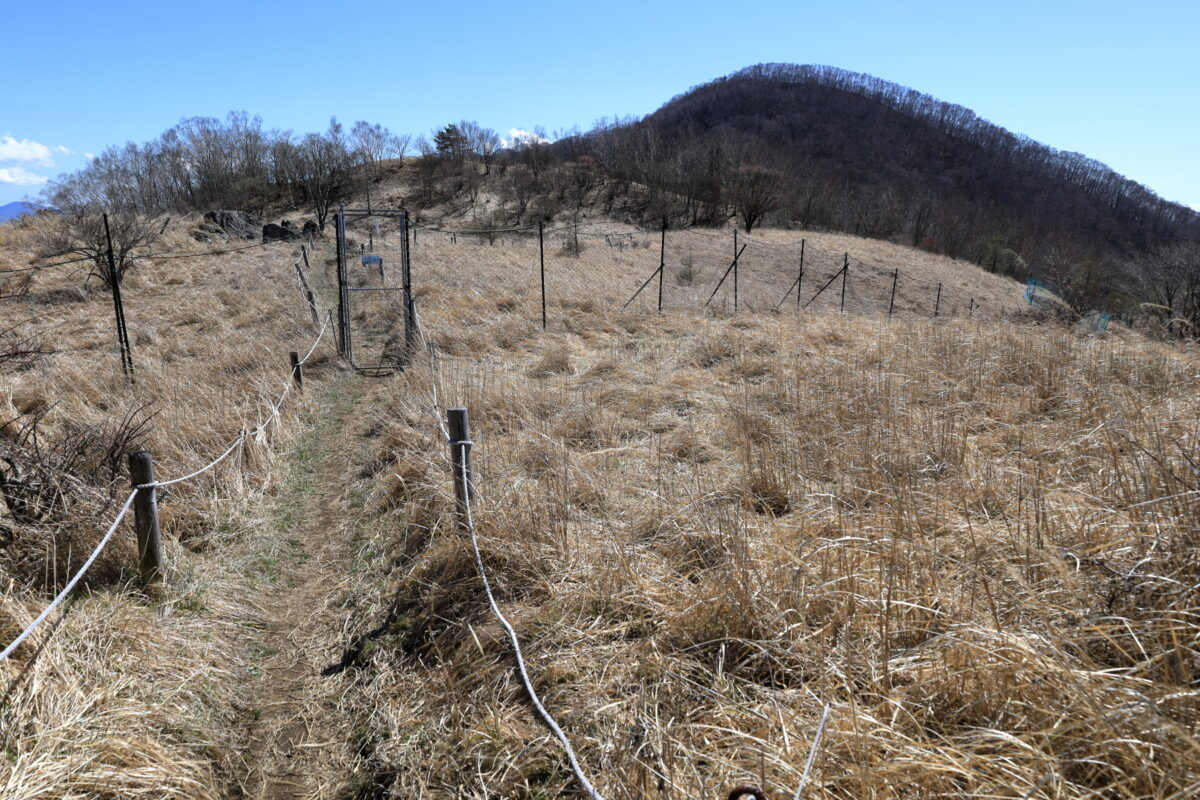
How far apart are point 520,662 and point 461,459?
5.12 ft

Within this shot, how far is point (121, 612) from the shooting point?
3.25 meters

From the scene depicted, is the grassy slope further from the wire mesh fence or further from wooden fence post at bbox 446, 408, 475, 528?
the wire mesh fence

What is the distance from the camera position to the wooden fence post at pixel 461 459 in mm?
3953

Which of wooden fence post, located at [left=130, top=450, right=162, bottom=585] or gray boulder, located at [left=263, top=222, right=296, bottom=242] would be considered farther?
gray boulder, located at [left=263, top=222, right=296, bottom=242]

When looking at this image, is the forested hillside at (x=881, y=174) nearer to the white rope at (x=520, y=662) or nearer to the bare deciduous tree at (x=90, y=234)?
the white rope at (x=520, y=662)

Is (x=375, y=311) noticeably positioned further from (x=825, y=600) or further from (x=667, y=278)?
(x=825, y=600)

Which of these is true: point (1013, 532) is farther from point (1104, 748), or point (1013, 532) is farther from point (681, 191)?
point (681, 191)

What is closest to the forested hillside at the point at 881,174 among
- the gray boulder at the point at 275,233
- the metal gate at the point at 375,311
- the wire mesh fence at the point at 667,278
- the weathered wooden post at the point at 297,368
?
the wire mesh fence at the point at 667,278

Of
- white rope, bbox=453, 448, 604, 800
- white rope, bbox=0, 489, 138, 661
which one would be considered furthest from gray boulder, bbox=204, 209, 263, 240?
white rope, bbox=0, 489, 138, 661

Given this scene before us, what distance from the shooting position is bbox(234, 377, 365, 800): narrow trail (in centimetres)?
275

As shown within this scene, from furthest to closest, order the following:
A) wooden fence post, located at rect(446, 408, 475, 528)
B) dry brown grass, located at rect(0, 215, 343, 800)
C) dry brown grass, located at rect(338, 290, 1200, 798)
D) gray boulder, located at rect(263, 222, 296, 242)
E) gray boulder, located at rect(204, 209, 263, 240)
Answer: gray boulder, located at rect(263, 222, 296, 242) < gray boulder, located at rect(204, 209, 263, 240) < wooden fence post, located at rect(446, 408, 475, 528) < dry brown grass, located at rect(0, 215, 343, 800) < dry brown grass, located at rect(338, 290, 1200, 798)

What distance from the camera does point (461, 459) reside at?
4.04m

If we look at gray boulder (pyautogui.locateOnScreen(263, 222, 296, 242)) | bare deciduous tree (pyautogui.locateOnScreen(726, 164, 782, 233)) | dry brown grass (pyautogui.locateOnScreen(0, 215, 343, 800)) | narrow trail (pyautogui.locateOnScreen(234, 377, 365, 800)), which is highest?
bare deciduous tree (pyautogui.locateOnScreen(726, 164, 782, 233))

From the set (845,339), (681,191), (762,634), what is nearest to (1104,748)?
(762,634)
